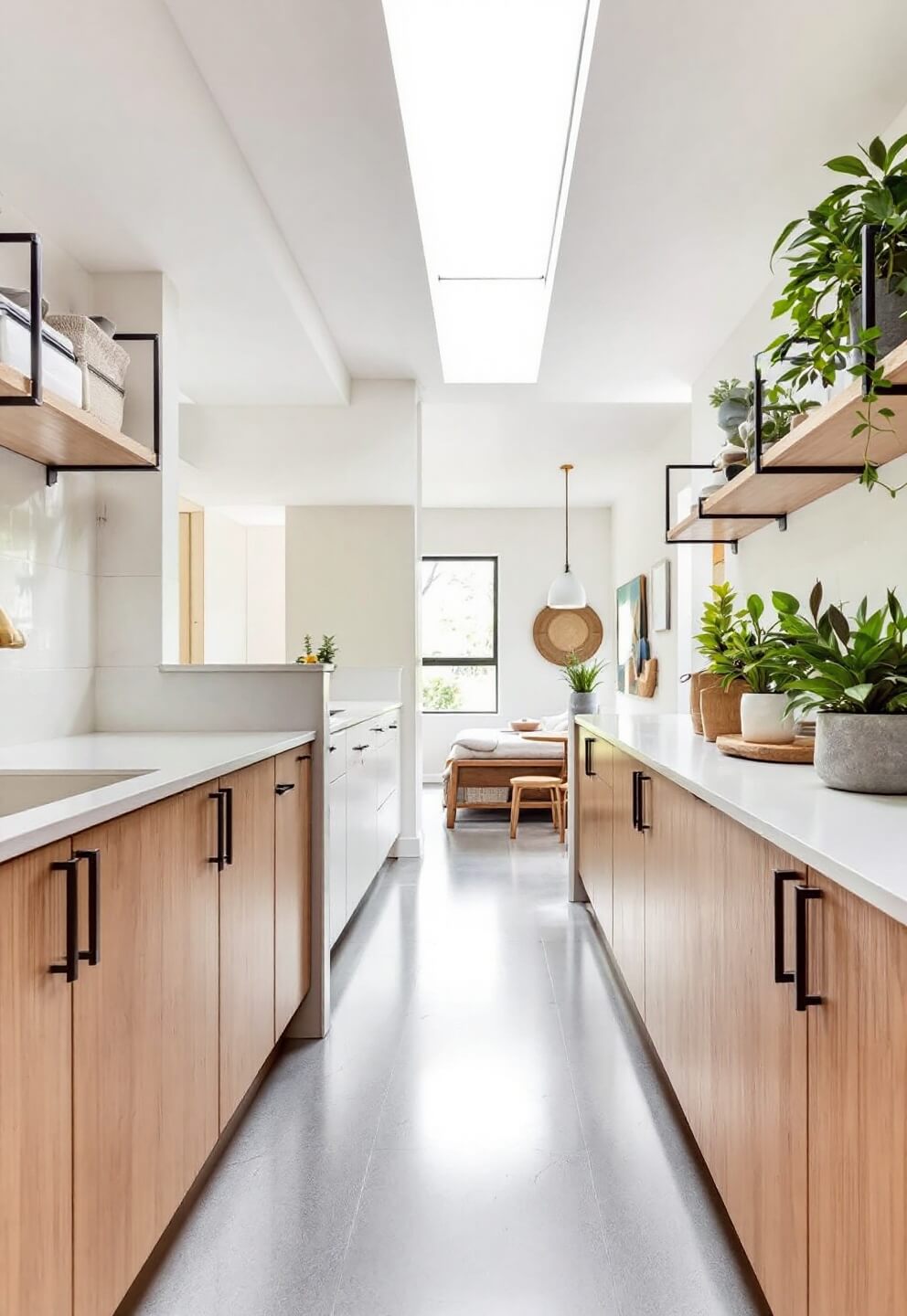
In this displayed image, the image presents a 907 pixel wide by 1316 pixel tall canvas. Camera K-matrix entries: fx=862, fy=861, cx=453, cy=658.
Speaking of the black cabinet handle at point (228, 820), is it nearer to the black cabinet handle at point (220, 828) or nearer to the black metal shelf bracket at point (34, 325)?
the black cabinet handle at point (220, 828)

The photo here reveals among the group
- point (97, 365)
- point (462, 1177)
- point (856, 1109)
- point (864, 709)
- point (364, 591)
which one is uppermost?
point (97, 365)

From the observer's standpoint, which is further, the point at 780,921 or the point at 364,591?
the point at 364,591

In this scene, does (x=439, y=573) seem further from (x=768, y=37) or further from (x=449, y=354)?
(x=768, y=37)

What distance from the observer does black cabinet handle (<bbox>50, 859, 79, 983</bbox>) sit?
1.00m

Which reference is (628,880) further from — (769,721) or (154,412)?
(154,412)

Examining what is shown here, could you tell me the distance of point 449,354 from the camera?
444 centimetres

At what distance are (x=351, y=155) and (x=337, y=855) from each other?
6.98 feet

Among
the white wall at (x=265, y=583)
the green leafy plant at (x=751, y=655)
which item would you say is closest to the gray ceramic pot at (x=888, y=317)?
the green leafy plant at (x=751, y=655)

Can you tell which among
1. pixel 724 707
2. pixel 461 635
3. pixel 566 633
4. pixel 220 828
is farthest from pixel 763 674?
pixel 461 635

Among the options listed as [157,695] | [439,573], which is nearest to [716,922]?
[157,695]

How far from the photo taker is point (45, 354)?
1.84 metres

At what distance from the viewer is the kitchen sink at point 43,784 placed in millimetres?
1585

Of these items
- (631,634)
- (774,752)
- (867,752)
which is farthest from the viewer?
(631,634)

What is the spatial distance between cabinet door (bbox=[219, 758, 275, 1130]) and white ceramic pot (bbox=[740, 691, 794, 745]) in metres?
1.17
